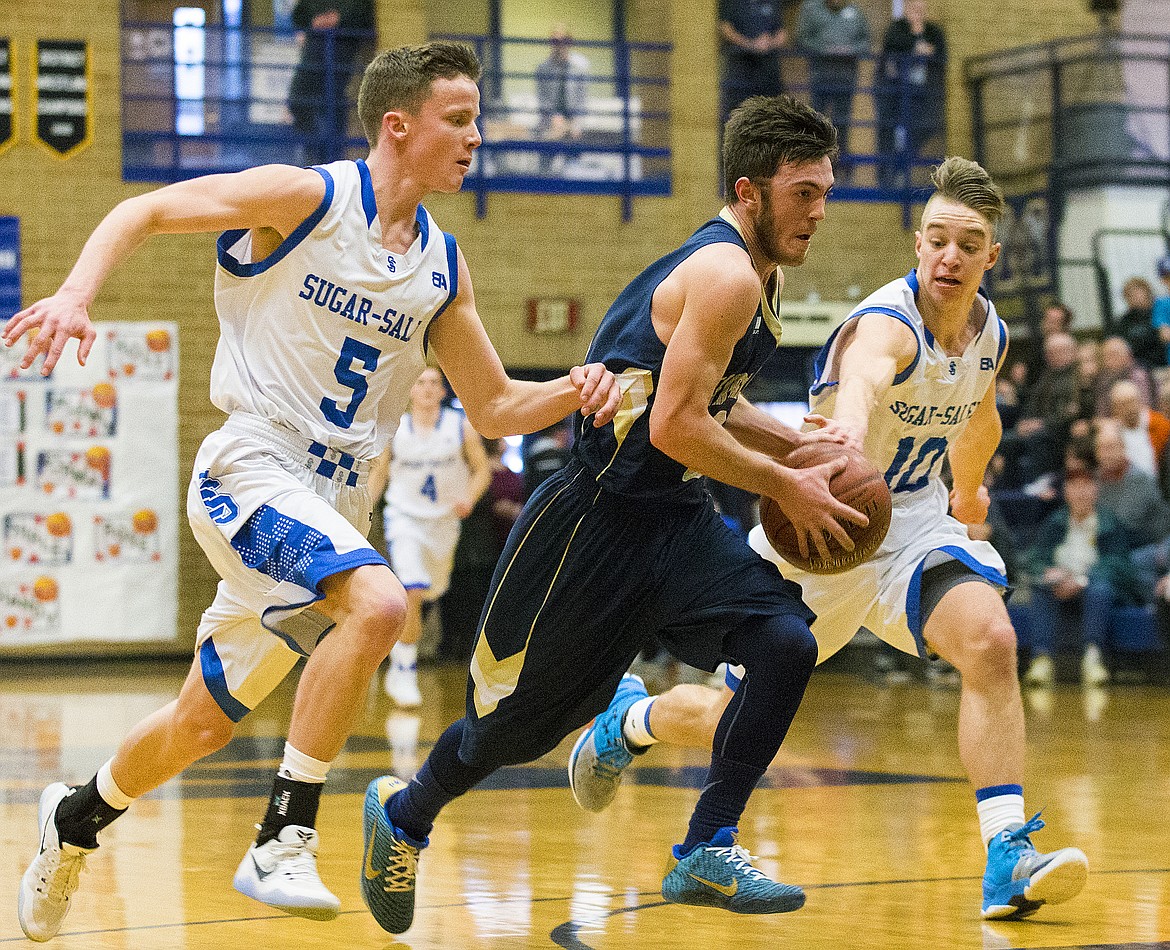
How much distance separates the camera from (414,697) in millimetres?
9078

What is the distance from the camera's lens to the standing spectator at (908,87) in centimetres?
1373

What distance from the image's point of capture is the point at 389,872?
391 cm

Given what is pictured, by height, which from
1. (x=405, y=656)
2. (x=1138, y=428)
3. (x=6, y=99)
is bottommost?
(x=405, y=656)

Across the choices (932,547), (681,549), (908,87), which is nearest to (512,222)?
(908,87)

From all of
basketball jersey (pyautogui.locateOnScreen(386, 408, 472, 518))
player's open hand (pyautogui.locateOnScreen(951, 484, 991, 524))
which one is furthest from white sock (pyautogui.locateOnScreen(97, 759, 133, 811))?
basketball jersey (pyautogui.locateOnScreen(386, 408, 472, 518))

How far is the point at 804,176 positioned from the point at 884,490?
73cm

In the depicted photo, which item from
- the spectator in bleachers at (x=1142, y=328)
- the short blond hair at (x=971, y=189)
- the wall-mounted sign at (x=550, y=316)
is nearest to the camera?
the short blond hair at (x=971, y=189)

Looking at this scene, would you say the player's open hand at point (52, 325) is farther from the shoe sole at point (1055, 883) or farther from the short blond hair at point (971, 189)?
the shoe sole at point (1055, 883)

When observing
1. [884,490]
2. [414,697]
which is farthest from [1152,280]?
[884,490]

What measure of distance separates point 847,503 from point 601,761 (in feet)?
4.45

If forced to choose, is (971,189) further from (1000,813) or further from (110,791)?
(110,791)

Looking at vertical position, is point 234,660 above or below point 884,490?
below

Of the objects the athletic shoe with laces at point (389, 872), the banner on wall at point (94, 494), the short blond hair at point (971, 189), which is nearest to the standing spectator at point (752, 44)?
the banner on wall at point (94, 494)

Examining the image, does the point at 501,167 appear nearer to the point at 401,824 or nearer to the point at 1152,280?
the point at 1152,280
